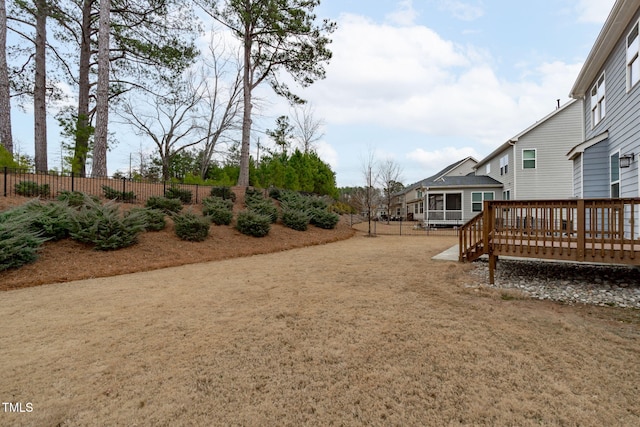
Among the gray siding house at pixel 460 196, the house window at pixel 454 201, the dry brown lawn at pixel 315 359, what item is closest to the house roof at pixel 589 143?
the dry brown lawn at pixel 315 359

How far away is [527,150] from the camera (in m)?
15.4

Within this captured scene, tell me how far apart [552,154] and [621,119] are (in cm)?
1039

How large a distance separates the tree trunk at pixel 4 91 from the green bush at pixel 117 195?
473 centimetres

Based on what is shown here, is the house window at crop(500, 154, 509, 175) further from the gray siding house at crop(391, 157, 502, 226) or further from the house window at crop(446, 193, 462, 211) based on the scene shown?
the house window at crop(446, 193, 462, 211)

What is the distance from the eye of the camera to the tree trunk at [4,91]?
35.2 ft

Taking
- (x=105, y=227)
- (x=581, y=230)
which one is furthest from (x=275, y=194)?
(x=581, y=230)

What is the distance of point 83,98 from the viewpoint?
48.3ft

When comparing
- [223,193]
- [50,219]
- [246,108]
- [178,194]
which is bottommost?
[50,219]

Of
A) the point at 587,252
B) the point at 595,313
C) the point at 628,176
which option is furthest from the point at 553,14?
the point at 595,313

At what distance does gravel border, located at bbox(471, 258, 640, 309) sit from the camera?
14.6 feet

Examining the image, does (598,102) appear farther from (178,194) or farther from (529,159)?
(178,194)

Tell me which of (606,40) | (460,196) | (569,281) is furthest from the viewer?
(460,196)

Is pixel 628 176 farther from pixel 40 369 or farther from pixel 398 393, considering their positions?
pixel 40 369

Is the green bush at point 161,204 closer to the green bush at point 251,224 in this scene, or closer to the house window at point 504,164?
the green bush at point 251,224
